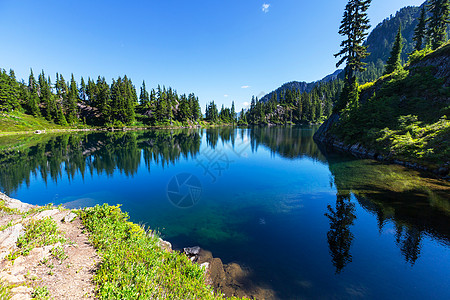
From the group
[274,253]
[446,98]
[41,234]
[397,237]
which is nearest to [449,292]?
[397,237]

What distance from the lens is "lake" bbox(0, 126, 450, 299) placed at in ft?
27.4

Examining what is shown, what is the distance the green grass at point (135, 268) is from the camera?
5.47m

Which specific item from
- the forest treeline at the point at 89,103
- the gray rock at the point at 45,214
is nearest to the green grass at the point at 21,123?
the forest treeline at the point at 89,103

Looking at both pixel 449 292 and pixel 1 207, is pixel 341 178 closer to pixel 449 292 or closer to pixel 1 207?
pixel 449 292

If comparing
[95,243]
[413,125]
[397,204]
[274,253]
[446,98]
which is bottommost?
[274,253]

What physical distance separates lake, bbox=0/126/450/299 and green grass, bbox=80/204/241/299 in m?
A: 3.07

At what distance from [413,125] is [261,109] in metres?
144

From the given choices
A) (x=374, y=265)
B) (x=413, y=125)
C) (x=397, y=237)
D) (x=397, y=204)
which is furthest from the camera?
(x=413, y=125)

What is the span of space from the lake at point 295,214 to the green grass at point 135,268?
10.1 ft

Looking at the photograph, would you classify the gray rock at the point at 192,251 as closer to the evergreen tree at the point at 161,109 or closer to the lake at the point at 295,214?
the lake at the point at 295,214

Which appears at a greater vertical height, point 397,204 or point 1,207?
point 1,207

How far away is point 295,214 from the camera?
14297 millimetres

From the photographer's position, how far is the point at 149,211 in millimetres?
14969

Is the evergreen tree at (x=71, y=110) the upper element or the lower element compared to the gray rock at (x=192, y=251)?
upper
